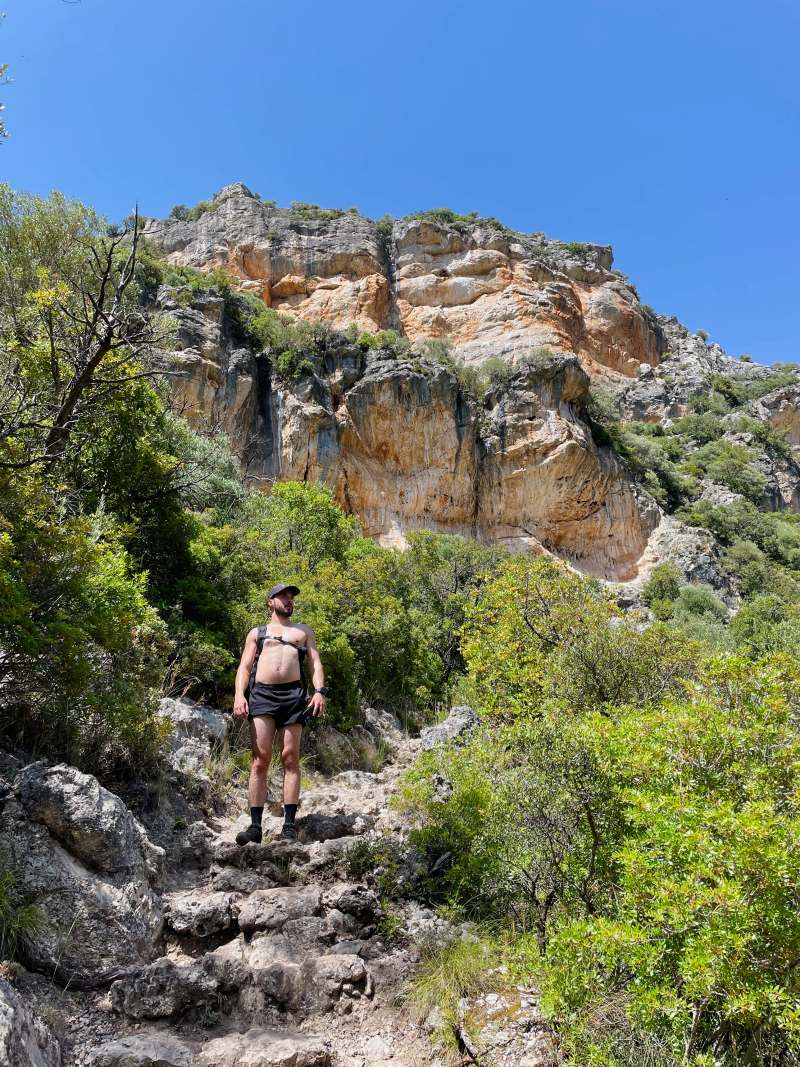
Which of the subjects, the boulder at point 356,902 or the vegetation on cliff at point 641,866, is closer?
the vegetation on cliff at point 641,866

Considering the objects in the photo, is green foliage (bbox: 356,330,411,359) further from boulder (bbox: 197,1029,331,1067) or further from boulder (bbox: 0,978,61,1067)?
boulder (bbox: 0,978,61,1067)

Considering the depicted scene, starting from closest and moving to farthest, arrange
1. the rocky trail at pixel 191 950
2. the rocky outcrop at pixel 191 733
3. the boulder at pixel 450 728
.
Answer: the rocky trail at pixel 191 950
the rocky outcrop at pixel 191 733
the boulder at pixel 450 728

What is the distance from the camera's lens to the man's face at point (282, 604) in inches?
203

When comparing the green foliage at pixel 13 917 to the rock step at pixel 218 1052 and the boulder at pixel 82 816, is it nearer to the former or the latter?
the boulder at pixel 82 816

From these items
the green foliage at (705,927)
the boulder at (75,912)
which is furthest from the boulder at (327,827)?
the green foliage at (705,927)

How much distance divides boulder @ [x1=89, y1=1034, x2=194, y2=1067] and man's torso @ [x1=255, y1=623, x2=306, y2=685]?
2.51 m

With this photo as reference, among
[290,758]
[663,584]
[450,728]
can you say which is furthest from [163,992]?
[663,584]

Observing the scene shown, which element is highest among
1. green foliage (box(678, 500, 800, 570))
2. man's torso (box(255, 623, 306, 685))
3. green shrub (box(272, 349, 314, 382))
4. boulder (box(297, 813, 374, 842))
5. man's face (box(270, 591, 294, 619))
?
green shrub (box(272, 349, 314, 382))

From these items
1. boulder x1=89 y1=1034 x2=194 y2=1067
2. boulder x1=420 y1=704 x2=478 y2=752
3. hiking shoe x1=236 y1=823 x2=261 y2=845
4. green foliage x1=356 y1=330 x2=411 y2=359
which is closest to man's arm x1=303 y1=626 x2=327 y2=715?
hiking shoe x1=236 y1=823 x2=261 y2=845

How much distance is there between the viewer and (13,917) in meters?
2.92

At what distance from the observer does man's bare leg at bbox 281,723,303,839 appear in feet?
15.3

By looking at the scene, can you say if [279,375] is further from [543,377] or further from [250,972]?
[250,972]

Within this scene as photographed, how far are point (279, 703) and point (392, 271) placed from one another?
132 feet

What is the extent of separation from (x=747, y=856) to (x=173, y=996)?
2.61 m
